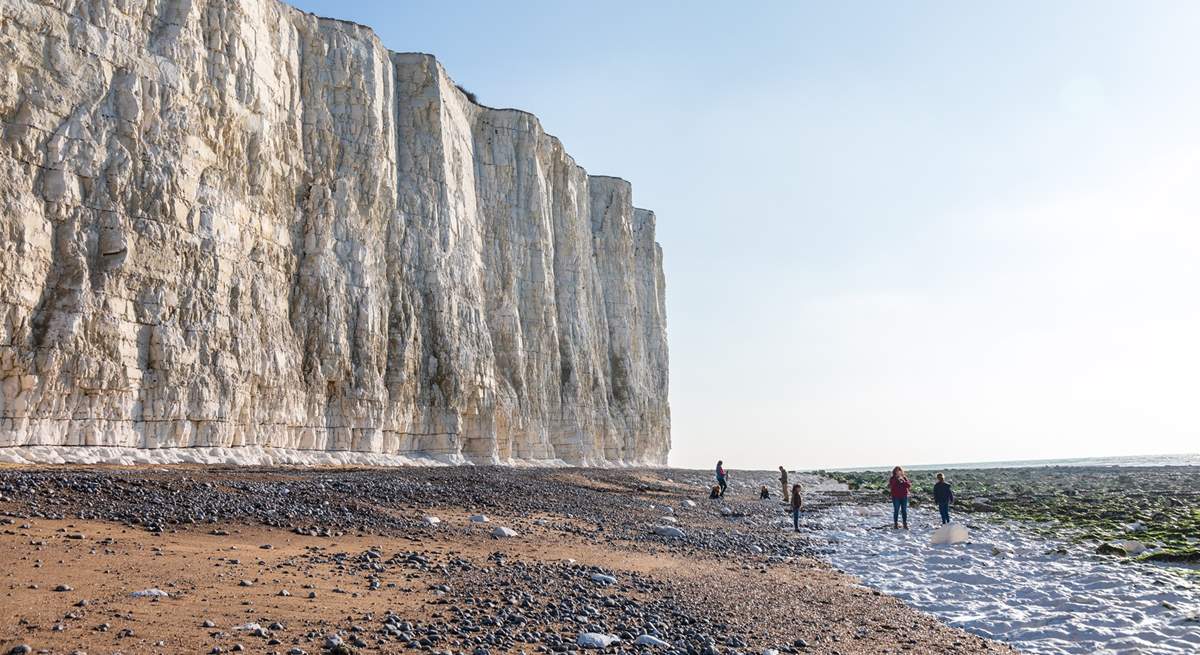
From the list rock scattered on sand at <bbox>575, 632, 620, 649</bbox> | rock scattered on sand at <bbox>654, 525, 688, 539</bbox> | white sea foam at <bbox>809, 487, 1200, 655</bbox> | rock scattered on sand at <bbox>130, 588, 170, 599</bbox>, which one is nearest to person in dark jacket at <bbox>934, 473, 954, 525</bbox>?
white sea foam at <bbox>809, 487, 1200, 655</bbox>

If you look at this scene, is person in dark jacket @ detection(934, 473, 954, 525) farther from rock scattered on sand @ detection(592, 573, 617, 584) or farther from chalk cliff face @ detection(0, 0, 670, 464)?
chalk cliff face @ detection(0, 0, 670, 464)

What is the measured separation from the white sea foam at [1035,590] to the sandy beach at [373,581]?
1.98ft

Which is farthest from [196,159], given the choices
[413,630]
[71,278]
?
[413,630]

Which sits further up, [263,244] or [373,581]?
[263,244]

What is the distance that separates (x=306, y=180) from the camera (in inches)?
1114

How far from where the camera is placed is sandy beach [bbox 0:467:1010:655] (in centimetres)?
598

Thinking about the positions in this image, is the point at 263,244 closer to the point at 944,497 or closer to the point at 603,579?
the point at 944,497

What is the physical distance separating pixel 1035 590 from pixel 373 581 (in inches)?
297

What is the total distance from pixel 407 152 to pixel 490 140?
9.47 m

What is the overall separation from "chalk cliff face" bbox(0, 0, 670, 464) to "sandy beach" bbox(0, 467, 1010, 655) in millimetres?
7206

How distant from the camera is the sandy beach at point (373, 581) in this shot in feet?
19.6

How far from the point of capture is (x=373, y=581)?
7.89m

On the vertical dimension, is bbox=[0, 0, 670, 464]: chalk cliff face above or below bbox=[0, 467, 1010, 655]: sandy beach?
above

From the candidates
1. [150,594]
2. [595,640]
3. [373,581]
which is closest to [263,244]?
[373,581]
